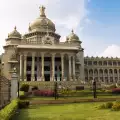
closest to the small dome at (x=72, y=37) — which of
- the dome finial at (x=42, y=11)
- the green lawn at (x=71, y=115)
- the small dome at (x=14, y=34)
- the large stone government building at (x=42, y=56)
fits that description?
the large stone government building at (x=42, y=56)

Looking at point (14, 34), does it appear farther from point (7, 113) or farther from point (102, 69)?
point (7, 113)

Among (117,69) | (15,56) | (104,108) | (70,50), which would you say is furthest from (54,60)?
(104,108)

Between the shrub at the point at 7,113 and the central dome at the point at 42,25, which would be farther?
the central dome at the point at 42,25

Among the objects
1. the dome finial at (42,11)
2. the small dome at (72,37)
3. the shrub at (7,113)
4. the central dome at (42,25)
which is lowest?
the shrub at (7,113)

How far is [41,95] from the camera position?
98.5ft

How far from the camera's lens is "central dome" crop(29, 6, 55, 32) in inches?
2463

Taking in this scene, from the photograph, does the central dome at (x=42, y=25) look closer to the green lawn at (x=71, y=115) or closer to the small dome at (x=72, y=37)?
the small dome at (x=72, y=37)

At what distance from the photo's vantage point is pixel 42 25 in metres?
63.1

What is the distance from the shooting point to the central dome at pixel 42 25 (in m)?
62.6

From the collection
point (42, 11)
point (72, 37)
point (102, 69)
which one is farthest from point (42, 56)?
point (102, 69)

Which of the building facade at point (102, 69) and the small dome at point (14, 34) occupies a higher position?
the small dome at point (14, 34)

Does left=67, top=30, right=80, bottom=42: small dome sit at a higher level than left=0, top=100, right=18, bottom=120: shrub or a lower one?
higher

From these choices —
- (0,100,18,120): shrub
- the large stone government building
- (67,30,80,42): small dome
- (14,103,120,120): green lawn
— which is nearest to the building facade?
the large stone government building

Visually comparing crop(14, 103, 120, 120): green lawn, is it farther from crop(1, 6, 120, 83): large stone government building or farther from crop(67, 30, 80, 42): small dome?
crop(67, 30, 80, 42): small dome
